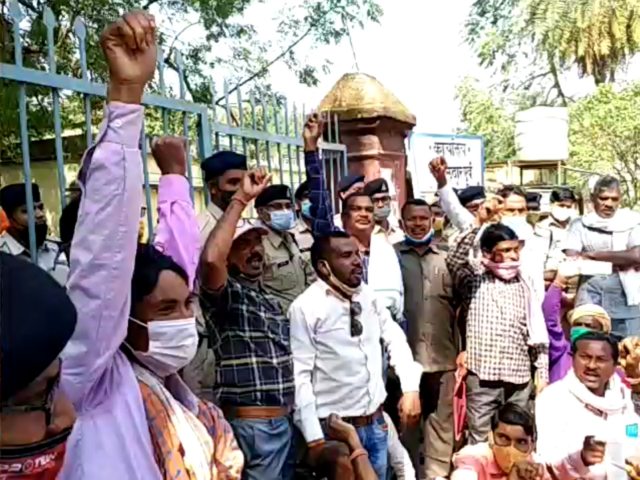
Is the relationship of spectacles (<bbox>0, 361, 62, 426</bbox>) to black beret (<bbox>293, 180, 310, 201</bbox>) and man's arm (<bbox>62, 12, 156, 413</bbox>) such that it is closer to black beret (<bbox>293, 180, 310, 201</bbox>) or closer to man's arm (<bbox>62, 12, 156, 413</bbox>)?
man's arm (<bbox>62, 12, 156, 413</bbox>)

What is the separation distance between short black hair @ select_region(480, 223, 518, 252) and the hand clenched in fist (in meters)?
3.27

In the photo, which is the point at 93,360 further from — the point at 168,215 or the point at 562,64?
the point at 562,64

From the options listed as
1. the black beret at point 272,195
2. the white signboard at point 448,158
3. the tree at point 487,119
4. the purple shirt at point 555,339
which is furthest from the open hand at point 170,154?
the tree at point 487,119

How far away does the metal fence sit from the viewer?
2.52m

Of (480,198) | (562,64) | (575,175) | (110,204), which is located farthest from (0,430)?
(562,64)

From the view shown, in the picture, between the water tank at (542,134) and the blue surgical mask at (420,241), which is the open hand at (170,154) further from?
the water tank at (542,134)

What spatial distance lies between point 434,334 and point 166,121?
2343 mm

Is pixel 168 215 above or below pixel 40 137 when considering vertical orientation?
below

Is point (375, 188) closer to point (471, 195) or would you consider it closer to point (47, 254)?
point (471, 195)

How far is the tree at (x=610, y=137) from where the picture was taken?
15.2 meters

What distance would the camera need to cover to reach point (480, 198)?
6.11 m

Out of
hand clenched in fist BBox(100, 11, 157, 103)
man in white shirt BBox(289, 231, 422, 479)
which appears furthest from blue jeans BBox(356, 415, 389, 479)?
hand clenched in fist BBox(100, 11, 157, 103)

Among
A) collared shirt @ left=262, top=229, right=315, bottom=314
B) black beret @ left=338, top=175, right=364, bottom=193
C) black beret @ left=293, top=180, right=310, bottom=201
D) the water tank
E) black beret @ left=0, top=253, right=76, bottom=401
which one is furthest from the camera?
the water tank

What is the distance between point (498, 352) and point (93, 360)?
3387mm
